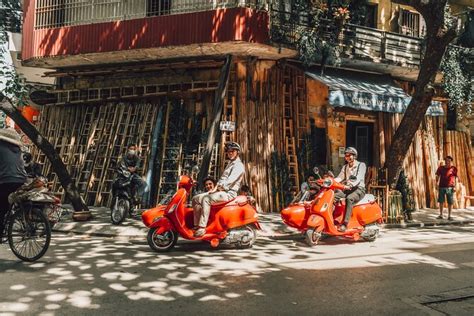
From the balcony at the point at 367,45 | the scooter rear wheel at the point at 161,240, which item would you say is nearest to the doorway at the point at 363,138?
the balcony at the point at 367,45

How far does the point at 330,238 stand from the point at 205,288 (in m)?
4.76

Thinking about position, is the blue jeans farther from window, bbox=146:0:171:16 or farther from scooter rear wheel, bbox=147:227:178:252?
window, bbox=146:0:171:16

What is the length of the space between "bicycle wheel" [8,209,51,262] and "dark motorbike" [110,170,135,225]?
397cm

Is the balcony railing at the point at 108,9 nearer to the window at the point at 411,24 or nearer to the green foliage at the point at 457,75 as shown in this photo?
the window at the point at 411,24

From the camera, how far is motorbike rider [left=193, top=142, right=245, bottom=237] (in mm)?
7742

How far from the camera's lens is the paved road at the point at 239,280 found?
4.76m

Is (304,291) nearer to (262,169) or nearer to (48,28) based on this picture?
(262,169)

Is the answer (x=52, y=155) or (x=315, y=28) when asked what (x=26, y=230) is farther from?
(x=315, y=28)

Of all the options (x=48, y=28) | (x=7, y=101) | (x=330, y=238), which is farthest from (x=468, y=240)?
(x=48, y=28)

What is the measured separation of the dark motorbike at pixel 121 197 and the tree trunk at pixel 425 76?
6.89 meters

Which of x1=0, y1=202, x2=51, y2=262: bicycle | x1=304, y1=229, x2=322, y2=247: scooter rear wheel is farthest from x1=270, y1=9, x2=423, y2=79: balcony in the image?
x1=0, y1=202, x2=51, y2=262: bicycle

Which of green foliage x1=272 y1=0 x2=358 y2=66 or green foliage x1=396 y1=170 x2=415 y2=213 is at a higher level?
green foliage x1=272 y1=0 x2=358 y2=66

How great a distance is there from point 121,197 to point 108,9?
21.8 feet

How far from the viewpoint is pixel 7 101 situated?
1041cm
